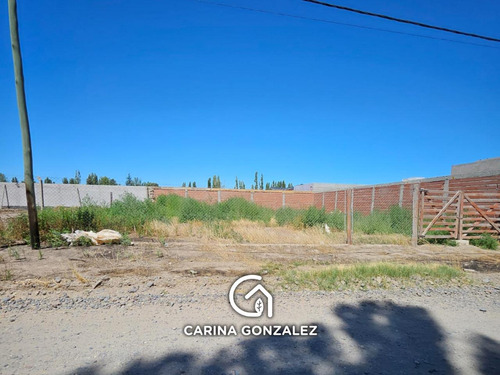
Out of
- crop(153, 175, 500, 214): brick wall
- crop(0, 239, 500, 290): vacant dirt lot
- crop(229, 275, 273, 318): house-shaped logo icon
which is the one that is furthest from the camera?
crop(153, 175, 500, 214): brick wall

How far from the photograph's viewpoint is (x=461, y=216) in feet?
27.6

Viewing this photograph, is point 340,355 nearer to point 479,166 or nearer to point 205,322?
point 205,322

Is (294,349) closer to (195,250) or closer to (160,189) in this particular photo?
(195,250)

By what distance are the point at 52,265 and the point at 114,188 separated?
20369 mm

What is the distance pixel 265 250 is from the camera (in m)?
6.62

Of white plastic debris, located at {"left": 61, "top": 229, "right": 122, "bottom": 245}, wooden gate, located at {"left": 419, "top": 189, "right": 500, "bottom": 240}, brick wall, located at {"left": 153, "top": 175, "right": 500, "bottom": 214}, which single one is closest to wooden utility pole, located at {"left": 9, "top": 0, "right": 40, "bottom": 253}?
white plastic debris, located at {"left": 61, "top": 229, "right": 122, "bottom": 245}

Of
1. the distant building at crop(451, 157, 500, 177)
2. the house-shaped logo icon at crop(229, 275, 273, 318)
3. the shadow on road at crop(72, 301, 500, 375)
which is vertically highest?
the distant building at crop(451, 157, 500, 177)

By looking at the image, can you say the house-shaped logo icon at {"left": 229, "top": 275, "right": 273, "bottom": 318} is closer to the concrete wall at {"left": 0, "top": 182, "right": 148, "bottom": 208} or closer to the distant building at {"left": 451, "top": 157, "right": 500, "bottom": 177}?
the distant building at {"left": 451, "top": 157, "right": 500, "bottom": 177}

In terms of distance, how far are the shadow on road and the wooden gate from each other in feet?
22.4

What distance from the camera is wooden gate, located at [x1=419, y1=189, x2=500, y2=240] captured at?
8.28 meters

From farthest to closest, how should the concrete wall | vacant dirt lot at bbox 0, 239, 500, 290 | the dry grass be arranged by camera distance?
the concrete wall, the dry grass, vacant dirt lot at bbox 0, 239, 500, 290

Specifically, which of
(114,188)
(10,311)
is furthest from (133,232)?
(114,188)

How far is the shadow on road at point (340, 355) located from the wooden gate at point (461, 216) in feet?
22.4

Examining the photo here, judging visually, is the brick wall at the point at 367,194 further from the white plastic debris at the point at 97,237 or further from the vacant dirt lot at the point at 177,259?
the white plastic debris at the point at 97,237
